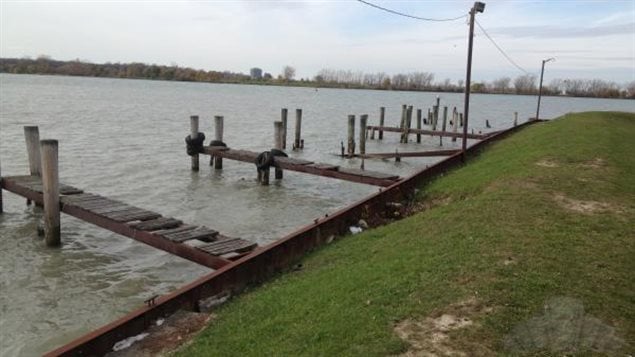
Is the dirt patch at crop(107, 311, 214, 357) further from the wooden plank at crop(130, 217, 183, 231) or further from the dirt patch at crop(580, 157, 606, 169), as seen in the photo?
the dirt patch at crop(580, 157, 606, 169)

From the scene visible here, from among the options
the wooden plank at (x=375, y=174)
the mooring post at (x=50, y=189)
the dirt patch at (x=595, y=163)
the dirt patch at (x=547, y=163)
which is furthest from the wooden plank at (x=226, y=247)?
the dirt patch at (x=595, y=163)

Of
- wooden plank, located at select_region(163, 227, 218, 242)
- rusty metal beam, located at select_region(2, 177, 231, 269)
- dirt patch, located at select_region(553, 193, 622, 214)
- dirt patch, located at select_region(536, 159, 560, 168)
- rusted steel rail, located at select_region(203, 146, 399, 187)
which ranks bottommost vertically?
rusty metal beam, located at select_region(2, 177, 231, 269)

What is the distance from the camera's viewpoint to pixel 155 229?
30.9ft

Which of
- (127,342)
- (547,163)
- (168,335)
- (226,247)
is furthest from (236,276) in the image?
(547,163)

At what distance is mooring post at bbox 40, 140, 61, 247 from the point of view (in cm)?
1073

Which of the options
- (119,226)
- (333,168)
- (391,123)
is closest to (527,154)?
(333,168)

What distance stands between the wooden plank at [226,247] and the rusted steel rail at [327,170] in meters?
6.25

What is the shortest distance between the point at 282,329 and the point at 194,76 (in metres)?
191

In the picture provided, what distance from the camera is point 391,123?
53031 mm

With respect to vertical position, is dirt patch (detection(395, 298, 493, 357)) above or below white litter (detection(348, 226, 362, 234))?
above

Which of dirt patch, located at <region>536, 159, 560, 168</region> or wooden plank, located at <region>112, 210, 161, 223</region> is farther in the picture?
dirt patch, located at <region>536, 159, 560, 168</region>

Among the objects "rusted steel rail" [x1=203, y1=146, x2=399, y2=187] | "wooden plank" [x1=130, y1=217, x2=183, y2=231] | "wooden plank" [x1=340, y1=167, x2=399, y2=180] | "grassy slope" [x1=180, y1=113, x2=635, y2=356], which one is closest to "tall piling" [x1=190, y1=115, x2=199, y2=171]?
"rusted steel rail" [x1=203, y1=146, x2=399, y2=187]

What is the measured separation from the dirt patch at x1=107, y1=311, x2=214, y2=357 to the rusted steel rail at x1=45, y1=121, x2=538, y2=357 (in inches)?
3.9

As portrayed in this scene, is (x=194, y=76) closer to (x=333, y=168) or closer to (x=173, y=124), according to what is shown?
(x=173, y=124)
